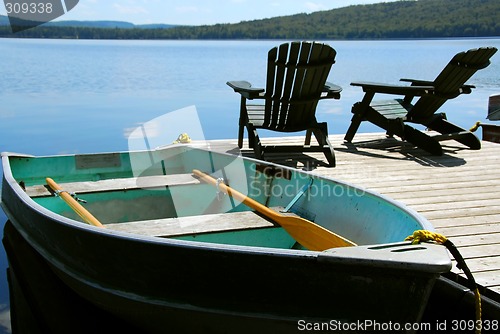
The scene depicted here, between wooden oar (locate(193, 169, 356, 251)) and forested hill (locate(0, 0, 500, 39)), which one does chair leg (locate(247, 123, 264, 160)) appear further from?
forested hill (locate(0, 0, 500, 39))

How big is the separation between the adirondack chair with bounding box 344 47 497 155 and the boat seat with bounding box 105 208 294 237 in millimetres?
2822

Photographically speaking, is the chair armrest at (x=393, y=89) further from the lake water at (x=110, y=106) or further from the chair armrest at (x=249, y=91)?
the lake water at (x=110, y=106)

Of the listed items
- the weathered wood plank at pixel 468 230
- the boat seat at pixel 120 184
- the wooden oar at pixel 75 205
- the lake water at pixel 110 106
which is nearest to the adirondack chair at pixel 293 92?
the boat seat at pixel 120 184

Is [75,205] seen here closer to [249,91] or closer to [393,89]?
[249,91]

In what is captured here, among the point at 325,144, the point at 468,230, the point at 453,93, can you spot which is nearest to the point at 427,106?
the point at 453,93

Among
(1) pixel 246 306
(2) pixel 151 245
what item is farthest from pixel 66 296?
(1) pixel 246 306

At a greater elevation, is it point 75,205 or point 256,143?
point 75,205

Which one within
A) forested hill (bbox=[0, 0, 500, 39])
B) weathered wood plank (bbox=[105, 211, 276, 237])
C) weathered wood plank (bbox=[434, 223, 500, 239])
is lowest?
forested hill (bbox=[0, 0, 500, 39])

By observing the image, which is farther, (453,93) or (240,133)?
(240,133)

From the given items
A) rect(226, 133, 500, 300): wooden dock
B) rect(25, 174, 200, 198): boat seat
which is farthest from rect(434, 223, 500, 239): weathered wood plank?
rect(25, 174, 200, 198): boat seat

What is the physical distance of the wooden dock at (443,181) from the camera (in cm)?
314

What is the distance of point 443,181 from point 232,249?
2.74m

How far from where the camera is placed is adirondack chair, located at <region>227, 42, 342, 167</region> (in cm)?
479

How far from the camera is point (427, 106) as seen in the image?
5.51 m
